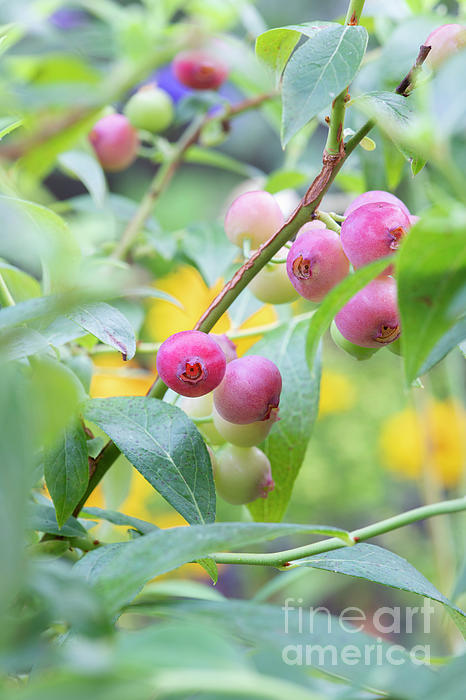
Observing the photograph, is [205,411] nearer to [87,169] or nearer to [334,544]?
[334,544]

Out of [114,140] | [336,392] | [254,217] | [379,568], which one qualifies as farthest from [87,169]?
[336,392]

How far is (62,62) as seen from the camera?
14 centimetres

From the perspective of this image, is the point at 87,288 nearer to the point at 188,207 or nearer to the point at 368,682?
the point at 368,682

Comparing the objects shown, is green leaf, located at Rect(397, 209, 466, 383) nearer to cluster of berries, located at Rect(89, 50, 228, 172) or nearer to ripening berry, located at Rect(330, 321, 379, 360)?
ripening berry, located at Rect(330, 321, 379, 360)

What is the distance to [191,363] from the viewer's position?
0.23 m

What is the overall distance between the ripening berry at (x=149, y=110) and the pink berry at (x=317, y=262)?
279 millimetres

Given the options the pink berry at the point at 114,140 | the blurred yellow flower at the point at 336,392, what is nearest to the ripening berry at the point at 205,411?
the pink berry at the point at 114,140

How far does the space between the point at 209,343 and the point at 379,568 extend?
4.1 inches

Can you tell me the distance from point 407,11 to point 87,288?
1.36 feet

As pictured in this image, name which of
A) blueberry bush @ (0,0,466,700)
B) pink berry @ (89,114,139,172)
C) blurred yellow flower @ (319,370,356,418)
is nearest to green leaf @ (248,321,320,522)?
blueberry bush @ (0,0,466,700)

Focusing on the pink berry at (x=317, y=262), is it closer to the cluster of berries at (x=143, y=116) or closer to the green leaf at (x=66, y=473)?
the green leaf at (x=66, y=473)

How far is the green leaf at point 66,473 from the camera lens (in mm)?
247

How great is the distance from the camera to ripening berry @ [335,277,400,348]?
217 mm

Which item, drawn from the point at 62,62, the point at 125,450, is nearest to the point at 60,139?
the point at 62,62
